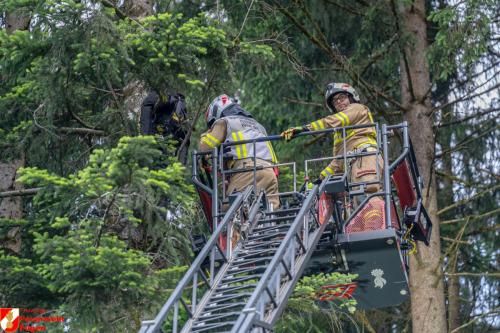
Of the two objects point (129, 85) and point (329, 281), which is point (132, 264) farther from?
point (129, 85)

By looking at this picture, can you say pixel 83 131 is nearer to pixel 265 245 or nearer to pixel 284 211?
pixel 284 211

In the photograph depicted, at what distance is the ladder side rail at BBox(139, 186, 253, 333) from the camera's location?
28.2 feet

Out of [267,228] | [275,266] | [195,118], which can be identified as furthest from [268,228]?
[275,266]

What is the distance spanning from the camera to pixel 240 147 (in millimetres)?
12008

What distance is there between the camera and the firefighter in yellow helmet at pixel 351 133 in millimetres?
11602

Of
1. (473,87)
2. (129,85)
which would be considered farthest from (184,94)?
(473,87)

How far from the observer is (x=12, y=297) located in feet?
34.4

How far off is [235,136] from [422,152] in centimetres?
444

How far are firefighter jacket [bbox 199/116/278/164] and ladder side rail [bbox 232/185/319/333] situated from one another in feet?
4.64

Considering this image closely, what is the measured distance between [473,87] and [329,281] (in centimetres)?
679

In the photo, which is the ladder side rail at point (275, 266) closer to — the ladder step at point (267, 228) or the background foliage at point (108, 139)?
the ladder step at point (267, 228)

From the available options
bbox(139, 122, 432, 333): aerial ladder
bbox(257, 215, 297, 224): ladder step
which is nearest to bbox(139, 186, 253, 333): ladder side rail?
bbox(139, 122, 432, 333): aerial ladder

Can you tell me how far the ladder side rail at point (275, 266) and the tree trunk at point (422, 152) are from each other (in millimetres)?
4557

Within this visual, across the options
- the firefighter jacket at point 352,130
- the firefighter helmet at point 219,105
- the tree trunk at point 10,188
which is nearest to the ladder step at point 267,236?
the firefighter jacket at point 352,130
